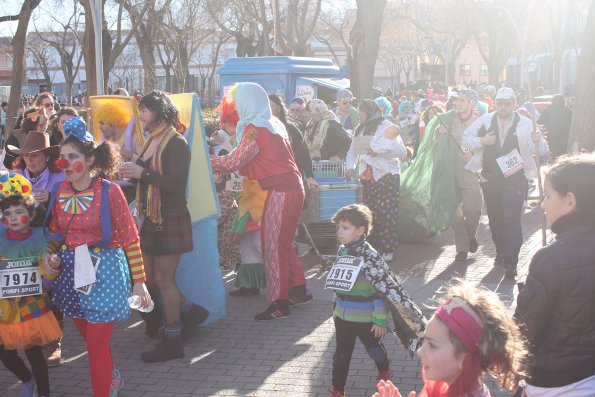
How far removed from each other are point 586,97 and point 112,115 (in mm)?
4814

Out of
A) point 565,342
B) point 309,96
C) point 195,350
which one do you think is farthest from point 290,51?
point 565,342

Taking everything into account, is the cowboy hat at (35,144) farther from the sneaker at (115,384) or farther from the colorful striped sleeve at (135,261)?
the sneaker at (115,384)

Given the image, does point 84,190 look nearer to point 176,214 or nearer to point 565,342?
point 176,214

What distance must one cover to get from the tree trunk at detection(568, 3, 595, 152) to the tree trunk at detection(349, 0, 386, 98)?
754cm

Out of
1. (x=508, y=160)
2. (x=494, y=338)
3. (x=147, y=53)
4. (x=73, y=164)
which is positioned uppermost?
(x=147, y=53)

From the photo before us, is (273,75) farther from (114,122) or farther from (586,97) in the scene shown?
(114,122)

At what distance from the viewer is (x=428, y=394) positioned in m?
2.92

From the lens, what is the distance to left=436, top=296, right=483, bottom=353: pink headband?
2.74 metres

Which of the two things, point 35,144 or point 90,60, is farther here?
point 90,60

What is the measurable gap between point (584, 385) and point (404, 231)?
269 inches

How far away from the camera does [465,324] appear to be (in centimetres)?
274

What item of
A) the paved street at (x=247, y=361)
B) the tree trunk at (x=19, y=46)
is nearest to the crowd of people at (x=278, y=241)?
the paved street at (x=247, y=361)

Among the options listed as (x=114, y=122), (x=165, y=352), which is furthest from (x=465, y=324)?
(x=114, y=122)

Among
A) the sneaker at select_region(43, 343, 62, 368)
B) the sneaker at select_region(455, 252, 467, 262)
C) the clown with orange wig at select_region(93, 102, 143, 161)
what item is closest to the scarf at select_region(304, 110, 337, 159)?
the sneaker at select_region(455, 252, 467, 262)
